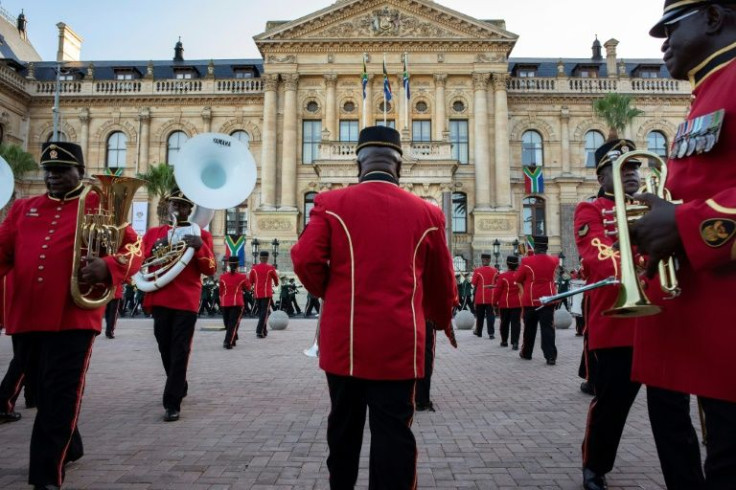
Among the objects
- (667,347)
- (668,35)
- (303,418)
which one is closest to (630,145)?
(668,35)

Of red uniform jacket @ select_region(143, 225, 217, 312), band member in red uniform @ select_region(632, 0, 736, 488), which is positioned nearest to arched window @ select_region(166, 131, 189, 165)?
red uniform jacket @ select_region(143, 225, 217, 312)

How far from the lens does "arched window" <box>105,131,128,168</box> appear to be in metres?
42.7

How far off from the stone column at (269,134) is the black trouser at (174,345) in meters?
32.7

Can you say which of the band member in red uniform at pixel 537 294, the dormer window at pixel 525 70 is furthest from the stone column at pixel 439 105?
the band member in red uniform at pixel 537 294

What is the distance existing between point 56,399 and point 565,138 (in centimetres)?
4189

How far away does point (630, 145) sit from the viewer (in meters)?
4.65

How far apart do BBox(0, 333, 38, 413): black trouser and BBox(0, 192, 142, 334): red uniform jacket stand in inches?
10.8

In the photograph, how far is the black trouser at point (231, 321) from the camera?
43.3 feet

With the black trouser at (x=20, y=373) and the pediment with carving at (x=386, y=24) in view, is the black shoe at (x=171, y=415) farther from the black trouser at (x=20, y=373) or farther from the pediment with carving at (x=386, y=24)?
the pediment with carving at (x=386, y=24)

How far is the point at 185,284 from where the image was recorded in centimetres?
647

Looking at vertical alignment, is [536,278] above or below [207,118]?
below

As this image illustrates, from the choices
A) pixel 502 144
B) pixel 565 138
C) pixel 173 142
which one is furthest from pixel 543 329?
pixel 173 142

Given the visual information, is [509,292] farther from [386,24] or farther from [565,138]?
[565,138]

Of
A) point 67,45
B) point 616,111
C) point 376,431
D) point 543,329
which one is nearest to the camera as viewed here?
point 376,431
